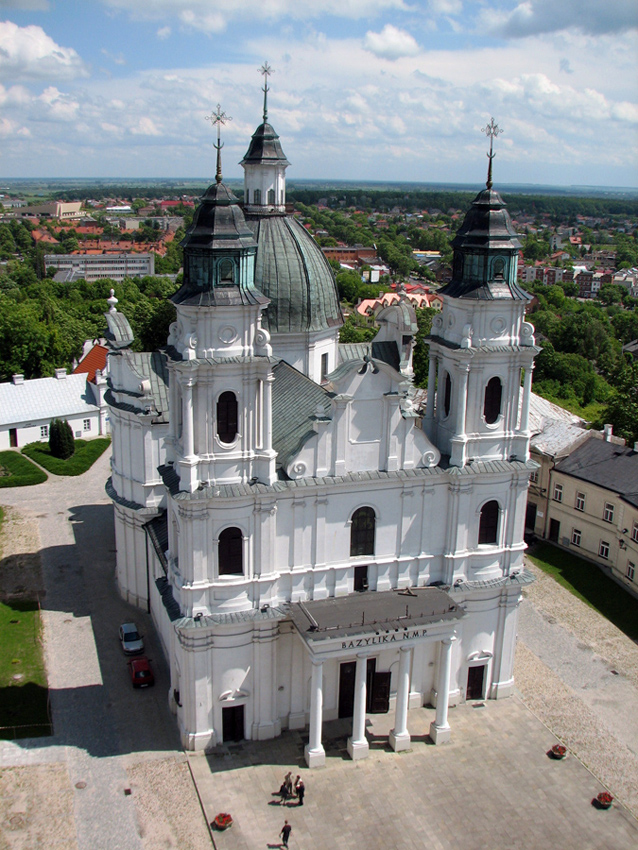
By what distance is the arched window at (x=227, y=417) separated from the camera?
30.3 metres

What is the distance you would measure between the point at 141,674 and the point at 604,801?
1931 cm

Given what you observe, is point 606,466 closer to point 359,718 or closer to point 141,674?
point 359,718

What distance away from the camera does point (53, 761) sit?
31453 millimetres

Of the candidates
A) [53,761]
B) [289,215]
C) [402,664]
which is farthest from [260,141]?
[53,761]

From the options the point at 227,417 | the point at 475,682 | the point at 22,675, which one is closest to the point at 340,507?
the point at 227,417

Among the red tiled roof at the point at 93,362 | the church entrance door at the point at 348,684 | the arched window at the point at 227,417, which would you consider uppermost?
the arched window at the point at 227,417

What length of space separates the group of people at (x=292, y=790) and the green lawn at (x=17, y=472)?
38661mm

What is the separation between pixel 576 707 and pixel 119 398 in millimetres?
26487

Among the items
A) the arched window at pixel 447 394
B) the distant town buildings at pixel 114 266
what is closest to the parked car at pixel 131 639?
the arched window at pixel 447 394

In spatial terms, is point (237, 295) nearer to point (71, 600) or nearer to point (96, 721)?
point (96, 721)

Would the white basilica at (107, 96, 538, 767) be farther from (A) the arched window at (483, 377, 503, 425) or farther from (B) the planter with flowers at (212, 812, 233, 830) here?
(B) the planter with flowers at (212, 812, 233, 830)

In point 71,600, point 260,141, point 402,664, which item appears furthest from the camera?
point 71,600

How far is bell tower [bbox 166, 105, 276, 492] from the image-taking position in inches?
1159

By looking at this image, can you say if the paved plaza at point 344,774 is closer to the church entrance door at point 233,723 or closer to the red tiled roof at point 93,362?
the church entrance door at point 233,723
